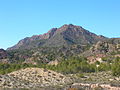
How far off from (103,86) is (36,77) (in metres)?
38.3

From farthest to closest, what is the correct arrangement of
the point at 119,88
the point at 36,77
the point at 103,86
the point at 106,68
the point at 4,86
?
the point at 106,68 < the point at 36,77 < the point at 4,86 < the point at 103,86 < the point at 119,88

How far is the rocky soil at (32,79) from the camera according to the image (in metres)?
103

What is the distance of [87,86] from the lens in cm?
9038

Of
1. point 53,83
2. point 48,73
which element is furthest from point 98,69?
point 53,83

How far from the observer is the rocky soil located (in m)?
103

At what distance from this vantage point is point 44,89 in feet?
287

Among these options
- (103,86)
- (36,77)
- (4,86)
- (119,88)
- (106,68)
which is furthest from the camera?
(106,68)

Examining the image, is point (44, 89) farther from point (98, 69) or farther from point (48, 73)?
point (98, 69)

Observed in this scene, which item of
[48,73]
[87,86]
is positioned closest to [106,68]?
[48,73]

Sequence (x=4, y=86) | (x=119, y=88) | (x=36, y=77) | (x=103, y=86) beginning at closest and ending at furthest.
Answer: (x=119, y=88) → (x=103, y=86) → (x=4, y=86) → (x=36, y=77)

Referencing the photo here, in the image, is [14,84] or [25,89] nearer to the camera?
[25,89]

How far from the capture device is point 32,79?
11356 centimetres

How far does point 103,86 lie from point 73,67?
347ft

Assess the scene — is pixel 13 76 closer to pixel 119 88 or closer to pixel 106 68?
pixel 119 88
